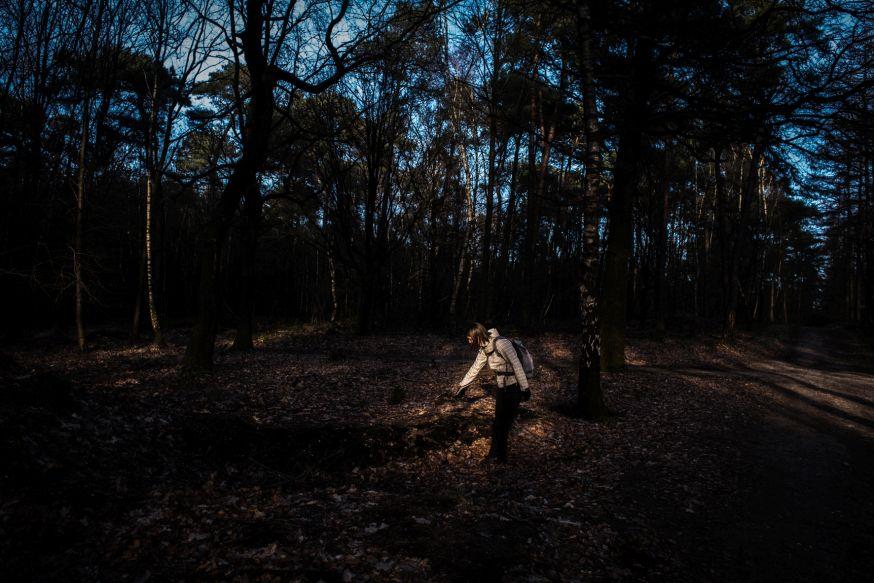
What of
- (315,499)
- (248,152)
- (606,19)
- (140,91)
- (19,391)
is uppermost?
(140,91)

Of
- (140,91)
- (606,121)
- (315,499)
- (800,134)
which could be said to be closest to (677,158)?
(606,121)

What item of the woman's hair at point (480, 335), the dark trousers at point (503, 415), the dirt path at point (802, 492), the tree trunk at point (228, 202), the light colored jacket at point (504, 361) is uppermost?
the tree trunk at point (228, 202)

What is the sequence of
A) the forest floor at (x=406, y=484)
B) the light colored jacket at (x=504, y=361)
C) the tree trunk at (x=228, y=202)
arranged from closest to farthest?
the forest floor at (x=406, y=484)
the light colored jacket at (x=504, y=361)
the tree trunk at (x=228, y=202)

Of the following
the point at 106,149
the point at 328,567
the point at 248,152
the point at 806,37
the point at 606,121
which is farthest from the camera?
the point at 106,149

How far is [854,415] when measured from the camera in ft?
34.2

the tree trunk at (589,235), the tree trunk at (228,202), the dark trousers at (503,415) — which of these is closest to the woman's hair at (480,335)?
the dark trousers at (503,415)

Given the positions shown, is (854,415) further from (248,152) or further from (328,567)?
(248,152)

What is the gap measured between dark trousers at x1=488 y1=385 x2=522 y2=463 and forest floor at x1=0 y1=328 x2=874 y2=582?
0.83 ft

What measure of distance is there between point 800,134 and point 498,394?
7.38 metres

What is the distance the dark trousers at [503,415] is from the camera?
252 inches

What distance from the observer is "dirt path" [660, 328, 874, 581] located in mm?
4336

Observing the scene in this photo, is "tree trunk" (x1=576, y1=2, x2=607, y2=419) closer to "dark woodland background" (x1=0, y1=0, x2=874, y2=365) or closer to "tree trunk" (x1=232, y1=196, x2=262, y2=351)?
"dark woodland background" (x1=0, y1=0, x2=874, y2=365)

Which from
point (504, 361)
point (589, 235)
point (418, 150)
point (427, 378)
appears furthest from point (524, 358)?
point (418, 150)

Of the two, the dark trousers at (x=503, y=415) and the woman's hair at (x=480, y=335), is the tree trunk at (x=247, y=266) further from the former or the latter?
the dark trousers at (x=503, y=415)
